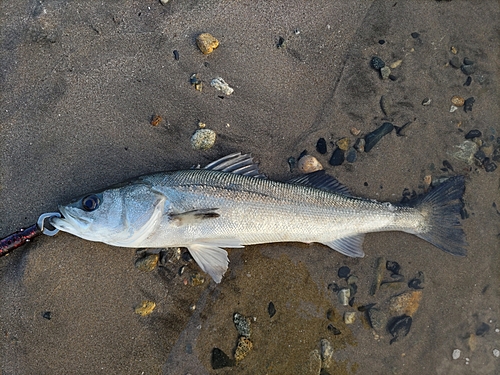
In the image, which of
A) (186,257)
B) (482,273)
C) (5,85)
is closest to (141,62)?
(5,85)

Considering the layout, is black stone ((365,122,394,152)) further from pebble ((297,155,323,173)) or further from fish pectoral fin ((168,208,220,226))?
fish pectoral fin ((168,208,220,226))

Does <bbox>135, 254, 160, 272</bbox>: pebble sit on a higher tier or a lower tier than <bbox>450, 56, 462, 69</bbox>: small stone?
lower

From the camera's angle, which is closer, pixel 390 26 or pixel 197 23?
pixel 197 23

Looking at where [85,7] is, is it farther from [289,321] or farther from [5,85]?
[289,321]

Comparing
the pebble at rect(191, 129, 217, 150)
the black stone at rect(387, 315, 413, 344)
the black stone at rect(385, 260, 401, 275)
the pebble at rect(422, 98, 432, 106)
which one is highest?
the pebble at rect(191, 129, 217, 150)

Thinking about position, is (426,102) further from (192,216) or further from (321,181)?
(192,216)

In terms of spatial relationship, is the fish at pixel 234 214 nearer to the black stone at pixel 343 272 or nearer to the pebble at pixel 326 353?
the black stone at pixel 343 272

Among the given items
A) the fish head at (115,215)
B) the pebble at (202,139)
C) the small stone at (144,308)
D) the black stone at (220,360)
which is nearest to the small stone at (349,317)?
the black stone at (220,360)

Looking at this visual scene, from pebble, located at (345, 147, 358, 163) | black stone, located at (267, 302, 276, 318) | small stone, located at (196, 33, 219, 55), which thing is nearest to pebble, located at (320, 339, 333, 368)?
black stone, located at (267, 302, 276, 318)
